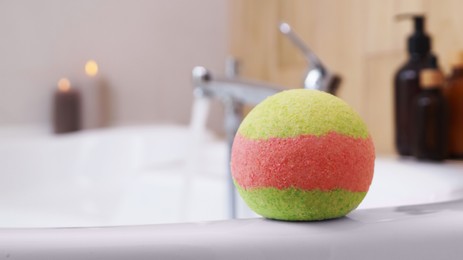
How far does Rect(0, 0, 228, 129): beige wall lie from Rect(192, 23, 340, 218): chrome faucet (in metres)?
0.63

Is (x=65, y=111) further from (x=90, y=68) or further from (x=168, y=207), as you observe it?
(x=168, y=207)

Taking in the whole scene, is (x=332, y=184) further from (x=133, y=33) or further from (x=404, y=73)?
(x=133, y=33)

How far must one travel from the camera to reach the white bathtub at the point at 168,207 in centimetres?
26

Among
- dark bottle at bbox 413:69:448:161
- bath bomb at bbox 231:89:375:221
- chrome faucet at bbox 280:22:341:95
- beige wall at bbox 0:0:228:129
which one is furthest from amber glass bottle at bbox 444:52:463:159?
beige wall at bbox 0:0:228:129

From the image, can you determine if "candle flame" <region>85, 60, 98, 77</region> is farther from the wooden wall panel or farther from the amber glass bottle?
the amber glass bottle

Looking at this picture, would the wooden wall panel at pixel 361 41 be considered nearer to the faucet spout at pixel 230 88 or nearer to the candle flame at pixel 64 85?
the faucet spout at pixel 230 88

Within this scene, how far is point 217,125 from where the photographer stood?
1539mm

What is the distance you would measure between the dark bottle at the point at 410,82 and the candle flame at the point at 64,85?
82cm

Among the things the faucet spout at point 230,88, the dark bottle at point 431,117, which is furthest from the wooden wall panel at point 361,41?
the faucet spout at point 230,88

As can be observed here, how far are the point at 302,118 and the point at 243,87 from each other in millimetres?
512

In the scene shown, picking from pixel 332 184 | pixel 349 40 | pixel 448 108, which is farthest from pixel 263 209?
pixel 349 40

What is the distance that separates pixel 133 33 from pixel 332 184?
4.04 ft

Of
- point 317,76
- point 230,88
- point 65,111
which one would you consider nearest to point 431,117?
point 317,76

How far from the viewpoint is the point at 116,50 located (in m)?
1.44
